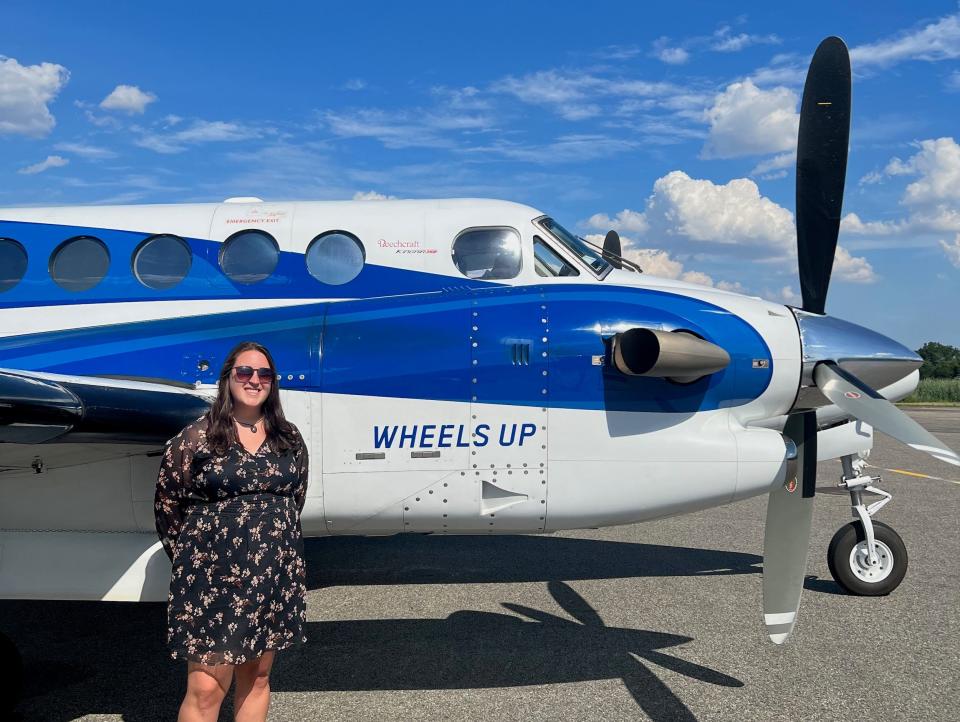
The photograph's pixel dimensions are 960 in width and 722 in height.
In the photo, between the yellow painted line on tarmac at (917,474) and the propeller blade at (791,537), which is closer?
the propeller blade at (791,537)

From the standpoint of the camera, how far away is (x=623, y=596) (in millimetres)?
6309

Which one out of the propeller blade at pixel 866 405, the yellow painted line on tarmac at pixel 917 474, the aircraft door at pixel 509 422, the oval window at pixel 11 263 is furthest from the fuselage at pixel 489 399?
the yellow painted line on tarmac at pixel 917 474

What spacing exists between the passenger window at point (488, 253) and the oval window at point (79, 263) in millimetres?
2812

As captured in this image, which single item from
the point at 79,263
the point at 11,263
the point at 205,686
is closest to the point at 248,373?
the point at 205,686

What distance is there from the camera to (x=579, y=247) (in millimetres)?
5734

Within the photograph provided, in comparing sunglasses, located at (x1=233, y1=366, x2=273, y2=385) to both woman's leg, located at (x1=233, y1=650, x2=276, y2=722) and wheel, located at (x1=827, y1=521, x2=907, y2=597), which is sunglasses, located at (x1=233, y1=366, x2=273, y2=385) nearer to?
woman's leg, located at (x1=233, y1=650, x2=276, y2=722)

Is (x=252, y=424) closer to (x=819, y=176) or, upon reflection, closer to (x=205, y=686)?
(x=205, y=686)

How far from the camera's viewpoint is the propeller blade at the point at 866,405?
13.1 ft

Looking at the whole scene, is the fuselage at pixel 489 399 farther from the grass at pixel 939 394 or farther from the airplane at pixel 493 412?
the grass at pixel 939 394

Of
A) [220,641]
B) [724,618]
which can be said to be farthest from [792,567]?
[220,641]

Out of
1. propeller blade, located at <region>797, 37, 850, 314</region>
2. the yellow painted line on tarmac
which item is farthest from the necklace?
the yellow painted line on tarmac

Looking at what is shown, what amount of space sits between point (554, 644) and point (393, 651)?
112 centimetres

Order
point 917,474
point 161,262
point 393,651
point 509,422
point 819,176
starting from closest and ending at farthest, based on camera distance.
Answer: point 509,422
point 819,176
point 393,651
point 161,262
point 917,474

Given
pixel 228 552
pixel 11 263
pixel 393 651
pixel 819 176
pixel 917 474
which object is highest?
pixel 819 176
